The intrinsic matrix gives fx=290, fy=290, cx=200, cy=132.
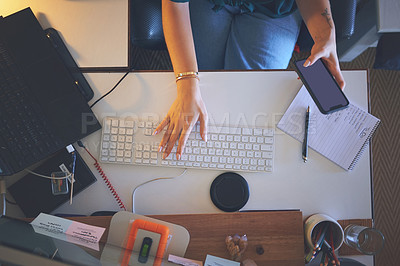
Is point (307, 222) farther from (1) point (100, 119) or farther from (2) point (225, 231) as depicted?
(1) point (100, 119)

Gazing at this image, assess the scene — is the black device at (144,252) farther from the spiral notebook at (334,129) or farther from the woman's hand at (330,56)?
the woman's hand at (330,56)

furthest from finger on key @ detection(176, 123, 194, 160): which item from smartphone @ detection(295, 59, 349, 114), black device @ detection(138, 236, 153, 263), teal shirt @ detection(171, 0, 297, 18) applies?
teal shirt @ detection(171, 0, 297, 18)

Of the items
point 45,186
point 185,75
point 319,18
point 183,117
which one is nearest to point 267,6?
point 319,18

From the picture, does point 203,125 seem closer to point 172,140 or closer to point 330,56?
point 172,140

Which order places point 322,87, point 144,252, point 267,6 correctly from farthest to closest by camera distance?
point 267,6
point 322,87
point 144,252

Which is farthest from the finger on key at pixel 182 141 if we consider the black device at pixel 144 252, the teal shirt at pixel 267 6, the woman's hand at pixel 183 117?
the teal shirt at pixel 267 6

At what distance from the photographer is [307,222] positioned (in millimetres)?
808

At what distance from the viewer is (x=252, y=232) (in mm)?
775

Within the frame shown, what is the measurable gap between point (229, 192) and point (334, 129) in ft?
1.19

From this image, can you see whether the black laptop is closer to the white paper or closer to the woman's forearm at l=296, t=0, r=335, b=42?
the white paper

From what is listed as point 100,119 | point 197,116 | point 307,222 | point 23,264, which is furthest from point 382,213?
point 23,264

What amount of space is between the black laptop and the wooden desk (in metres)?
0.24

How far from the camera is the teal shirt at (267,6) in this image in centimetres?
98

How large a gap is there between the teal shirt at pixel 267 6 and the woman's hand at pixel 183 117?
33cm
